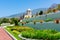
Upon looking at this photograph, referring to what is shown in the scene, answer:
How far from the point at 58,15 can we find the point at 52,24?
221 cm

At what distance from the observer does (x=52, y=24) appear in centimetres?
2086

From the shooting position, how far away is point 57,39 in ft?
44.4

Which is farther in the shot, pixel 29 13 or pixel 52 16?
pixel 29 13

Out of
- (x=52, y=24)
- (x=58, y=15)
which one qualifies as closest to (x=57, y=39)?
(x=52, y=24)

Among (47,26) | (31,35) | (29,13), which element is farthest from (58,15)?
(29,13)

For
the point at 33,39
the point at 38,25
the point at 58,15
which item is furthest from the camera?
the point at 38,25

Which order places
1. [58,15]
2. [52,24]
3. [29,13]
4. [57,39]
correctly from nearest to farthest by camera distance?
[57,39] < [52,24] < [58,15] < [29,13]

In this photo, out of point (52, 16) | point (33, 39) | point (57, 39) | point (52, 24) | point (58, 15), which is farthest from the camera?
point (52, 16)

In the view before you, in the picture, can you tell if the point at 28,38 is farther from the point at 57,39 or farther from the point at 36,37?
the point at 57,39

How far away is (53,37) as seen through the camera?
13.6 meters

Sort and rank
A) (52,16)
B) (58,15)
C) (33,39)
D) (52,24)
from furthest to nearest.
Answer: (52,16), (58,15), (52,24), (33,39)

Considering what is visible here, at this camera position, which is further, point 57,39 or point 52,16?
point 52,16

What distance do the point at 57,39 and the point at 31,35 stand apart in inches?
88.1

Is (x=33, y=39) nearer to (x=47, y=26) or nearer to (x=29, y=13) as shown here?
(x=47, y=26)
